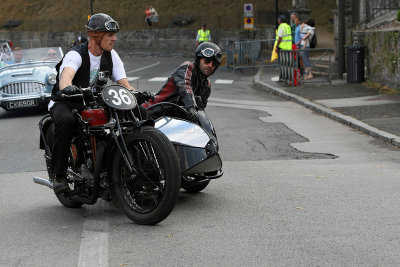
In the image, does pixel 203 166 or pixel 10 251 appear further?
pixel 203 166

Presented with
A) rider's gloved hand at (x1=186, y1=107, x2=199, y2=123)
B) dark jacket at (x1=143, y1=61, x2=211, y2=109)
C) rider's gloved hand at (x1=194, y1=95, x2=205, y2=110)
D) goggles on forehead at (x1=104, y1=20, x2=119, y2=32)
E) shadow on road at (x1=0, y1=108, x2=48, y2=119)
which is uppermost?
goggles on forehead at (x1=104, y1=20, x2=119, y2=32)

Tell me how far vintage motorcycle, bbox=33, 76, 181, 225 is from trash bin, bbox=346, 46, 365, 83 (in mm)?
15320

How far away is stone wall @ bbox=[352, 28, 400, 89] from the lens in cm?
1858

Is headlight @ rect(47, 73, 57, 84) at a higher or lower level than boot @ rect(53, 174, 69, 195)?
higher

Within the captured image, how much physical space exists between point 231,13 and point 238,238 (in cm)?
4631

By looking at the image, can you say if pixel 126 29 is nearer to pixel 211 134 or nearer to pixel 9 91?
pixel 9 91

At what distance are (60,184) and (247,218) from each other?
1.56 meters

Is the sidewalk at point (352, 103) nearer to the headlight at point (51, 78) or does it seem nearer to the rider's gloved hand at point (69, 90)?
the headlight at point (51, 78)

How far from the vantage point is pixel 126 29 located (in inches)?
2191

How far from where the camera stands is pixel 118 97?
20.8 ft

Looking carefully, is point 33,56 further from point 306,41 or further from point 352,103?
point 306,41

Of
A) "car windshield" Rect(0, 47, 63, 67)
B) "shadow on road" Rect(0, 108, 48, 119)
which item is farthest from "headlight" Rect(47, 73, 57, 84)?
"car windshield" Rect(0, 47, 63, 67)

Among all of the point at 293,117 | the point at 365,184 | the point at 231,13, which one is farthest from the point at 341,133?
the point at 231,13

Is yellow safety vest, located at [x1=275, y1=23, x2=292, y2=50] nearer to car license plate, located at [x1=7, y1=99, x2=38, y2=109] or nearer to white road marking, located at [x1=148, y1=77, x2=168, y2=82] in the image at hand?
white road marking, located at [x1=148, y1=77, x2=168, y2=82]
